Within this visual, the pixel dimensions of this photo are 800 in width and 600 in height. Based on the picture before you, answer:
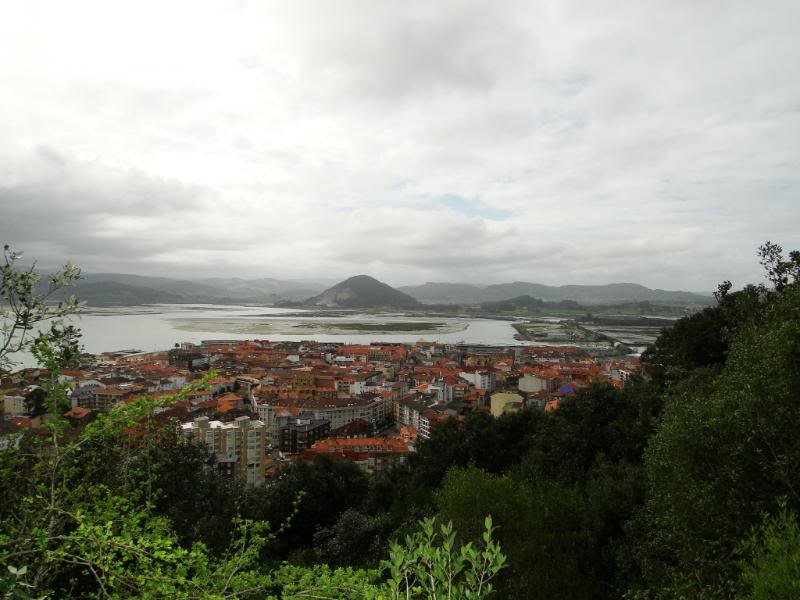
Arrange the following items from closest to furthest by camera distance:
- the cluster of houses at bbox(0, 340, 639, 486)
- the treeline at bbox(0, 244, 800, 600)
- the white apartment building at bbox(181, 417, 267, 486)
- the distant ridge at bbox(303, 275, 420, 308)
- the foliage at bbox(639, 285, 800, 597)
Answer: the treeline at bbox(0, 244, 800, 600) → the foliage at bbox(639, 285, 800, 597) → the white apartment building at bbox(181, 417, 267, 486) → the cluster of houses at bbox(0, 340, 639, 486) → the distant ridge at bbox(303, 275, 420, 308)

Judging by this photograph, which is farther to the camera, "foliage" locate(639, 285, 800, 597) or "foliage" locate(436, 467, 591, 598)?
"foliage" locate(436, 467, 591, 598)

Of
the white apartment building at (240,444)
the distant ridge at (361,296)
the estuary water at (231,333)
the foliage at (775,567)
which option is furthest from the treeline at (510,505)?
the distant ridge at (361,296)

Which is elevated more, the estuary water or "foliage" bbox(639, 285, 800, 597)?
"foliage" bbox(639, 285, 800, 597)

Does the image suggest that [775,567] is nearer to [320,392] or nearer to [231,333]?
[320,392]

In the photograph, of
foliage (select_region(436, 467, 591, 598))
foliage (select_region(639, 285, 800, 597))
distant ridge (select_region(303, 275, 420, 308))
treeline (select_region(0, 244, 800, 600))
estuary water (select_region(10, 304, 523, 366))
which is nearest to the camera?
treeline (select_region(0, 244, 800, 600))

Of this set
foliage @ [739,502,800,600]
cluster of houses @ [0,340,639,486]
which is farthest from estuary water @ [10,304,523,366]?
foliage @ [739,502,800,600]

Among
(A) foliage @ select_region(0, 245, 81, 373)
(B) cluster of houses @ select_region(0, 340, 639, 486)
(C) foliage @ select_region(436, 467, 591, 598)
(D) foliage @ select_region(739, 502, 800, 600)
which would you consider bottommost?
Result: (B) cluster of houses @ select_region(0, 340, 639, 486)

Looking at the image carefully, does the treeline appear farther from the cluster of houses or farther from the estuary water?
the estuary water
